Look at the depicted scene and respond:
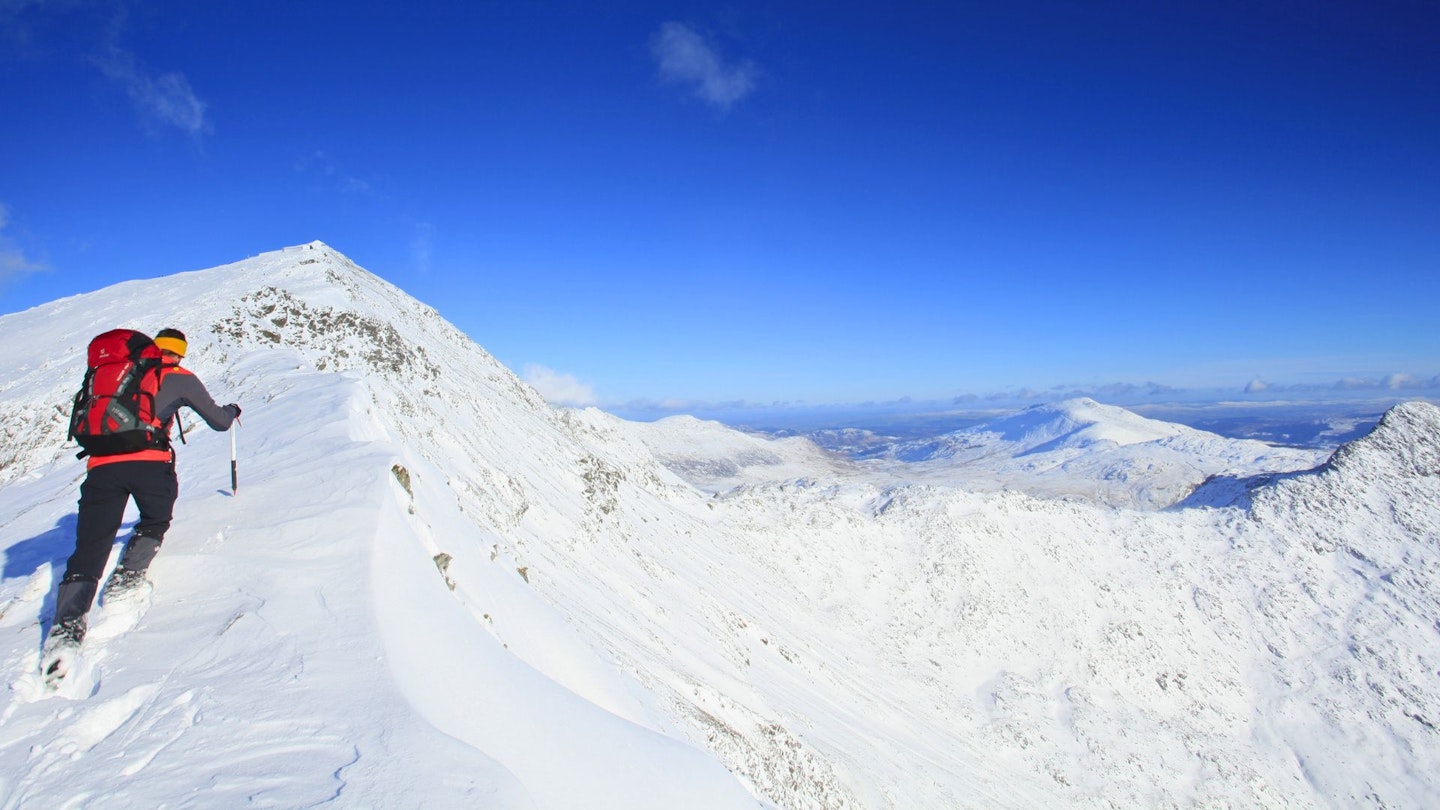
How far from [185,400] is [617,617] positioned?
1776 cm

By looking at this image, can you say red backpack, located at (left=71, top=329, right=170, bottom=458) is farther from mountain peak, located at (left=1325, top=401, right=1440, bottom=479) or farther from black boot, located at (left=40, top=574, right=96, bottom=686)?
mountain peak, located at (left=1325, top=401, right=1440, bottom=479)

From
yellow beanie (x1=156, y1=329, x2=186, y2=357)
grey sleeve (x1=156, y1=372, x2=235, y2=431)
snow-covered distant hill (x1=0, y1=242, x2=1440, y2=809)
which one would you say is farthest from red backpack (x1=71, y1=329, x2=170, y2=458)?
snow-covered distant hill (x1=0, y1=242, x2=1440, y2=809)

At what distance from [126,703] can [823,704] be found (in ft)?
93.8

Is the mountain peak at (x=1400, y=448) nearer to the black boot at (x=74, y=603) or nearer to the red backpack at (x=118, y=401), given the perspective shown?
the red backpack at (x=118, y=401)

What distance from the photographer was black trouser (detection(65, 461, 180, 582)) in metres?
6.46

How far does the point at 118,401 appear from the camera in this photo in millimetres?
6871

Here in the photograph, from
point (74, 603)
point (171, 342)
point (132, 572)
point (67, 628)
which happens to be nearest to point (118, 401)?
point (171, 342)

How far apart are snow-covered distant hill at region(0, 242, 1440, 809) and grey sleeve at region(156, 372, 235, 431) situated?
5.63 ft

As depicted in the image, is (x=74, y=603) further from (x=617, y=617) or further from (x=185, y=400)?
(x=617, y=617)

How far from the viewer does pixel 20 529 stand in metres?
12.8

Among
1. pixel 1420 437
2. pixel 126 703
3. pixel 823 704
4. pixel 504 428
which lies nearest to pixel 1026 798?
pixel 823 704

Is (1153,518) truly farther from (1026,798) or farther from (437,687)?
(437,687)

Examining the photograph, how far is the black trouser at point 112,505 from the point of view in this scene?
254 inches

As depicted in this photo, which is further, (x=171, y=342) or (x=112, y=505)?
(x=171, y=342)
